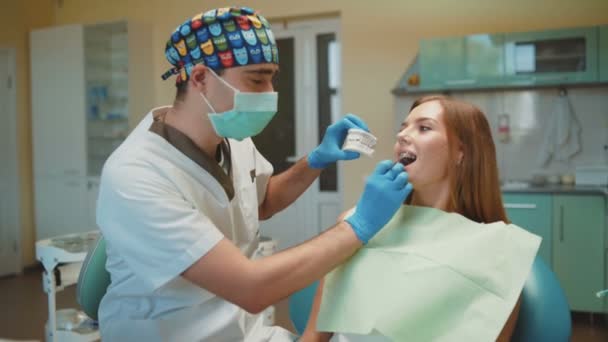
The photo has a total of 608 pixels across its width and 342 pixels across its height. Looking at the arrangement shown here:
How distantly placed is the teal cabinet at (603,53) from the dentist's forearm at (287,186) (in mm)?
2701

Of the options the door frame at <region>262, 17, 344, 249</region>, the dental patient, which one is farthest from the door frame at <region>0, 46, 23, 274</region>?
the dental patient

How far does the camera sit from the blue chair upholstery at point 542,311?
4.42 feet

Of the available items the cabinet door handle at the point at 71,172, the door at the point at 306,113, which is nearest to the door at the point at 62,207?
the cabinet door handle at the point at 71,172

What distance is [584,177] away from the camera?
12.1ft

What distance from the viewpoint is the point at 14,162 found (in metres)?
5.15

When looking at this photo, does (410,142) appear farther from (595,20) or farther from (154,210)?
(595,20)

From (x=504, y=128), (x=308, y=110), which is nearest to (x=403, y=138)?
(x=504, y=128)

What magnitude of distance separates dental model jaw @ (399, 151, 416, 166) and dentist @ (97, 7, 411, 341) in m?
0.21

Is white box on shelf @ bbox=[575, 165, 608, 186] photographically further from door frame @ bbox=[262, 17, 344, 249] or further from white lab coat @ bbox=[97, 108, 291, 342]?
white lab coat @ bbox=[97, 108, 291, 342]

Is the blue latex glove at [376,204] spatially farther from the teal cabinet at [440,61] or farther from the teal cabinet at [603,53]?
the teal cabinet at [603,53]

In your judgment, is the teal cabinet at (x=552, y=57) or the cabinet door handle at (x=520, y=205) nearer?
the cabinet door handle at (x=520, y=205)

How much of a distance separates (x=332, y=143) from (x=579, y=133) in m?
2.96

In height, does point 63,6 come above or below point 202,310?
above

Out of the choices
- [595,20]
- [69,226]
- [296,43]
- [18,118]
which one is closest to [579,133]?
[595,20]
